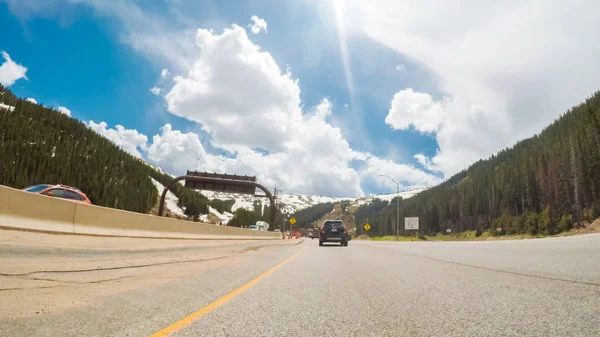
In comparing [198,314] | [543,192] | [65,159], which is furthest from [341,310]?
[65,159]

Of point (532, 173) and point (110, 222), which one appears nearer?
point (110, 222)

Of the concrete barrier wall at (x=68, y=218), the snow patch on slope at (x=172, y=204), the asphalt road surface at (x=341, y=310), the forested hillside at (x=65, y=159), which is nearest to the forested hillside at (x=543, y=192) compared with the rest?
the concrete barrier wall at (x=68, y=218)

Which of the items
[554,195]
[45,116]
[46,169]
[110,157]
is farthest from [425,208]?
[45,116]

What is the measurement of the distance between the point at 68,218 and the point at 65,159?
10858cm

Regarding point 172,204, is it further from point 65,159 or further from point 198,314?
point 198,314

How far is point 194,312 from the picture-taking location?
4168 mm

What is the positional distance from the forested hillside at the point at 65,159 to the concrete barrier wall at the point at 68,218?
3285 inches

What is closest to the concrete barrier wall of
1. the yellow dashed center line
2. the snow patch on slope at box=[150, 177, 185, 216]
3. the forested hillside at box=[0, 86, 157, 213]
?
the yellow dashed center line

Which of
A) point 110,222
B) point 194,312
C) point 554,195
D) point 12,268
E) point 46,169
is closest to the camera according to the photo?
point 194,312

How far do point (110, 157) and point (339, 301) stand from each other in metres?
141

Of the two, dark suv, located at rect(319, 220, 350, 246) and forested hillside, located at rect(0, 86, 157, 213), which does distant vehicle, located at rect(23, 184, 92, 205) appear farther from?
forested hillside, located at rect(0, 86, 157, 213)

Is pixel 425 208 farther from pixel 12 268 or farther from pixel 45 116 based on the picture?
pixel 12 268

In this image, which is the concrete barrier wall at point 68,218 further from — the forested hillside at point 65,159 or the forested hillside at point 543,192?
the forested hillside at point 65,159

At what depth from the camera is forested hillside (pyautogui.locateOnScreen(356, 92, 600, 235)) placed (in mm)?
71438
